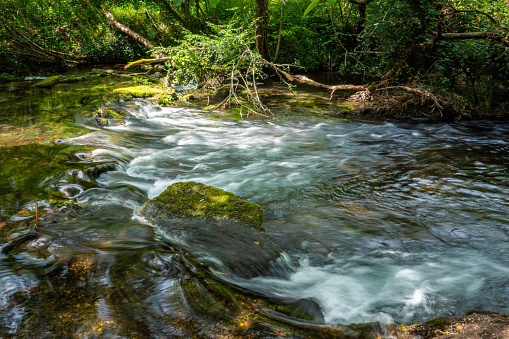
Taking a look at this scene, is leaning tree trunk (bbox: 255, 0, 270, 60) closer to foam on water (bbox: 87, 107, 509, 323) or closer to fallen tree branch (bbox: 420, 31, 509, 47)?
foam on water (bbox: 87, 107, 509, 323)

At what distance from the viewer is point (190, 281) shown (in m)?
2.80

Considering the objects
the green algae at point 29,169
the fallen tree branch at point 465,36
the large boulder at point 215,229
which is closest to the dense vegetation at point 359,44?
the fallen tree branch at point 465,36

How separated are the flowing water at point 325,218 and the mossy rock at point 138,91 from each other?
3.08 meters

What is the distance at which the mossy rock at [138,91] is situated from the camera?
11.9 meters

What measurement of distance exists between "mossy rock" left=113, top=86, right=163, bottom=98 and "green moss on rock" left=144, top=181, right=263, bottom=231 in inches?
338

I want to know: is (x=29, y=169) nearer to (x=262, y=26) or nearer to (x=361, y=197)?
(x=361, y=197)

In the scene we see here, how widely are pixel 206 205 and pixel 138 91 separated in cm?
944

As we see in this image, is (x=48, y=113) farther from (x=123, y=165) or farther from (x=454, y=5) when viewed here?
(x=454, y=5)

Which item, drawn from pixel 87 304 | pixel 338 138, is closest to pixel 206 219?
pixel 87 304

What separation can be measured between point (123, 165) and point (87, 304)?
163 inches

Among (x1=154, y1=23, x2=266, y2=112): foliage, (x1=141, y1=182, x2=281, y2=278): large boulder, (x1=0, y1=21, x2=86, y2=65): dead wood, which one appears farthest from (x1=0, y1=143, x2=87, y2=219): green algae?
(x1=0, y1=21, x2=86, y2=65): dead wood

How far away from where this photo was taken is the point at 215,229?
372 cm

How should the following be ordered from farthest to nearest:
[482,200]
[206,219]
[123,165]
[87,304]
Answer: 1. [123,165]
2. [482,200]
3. [206,219]
4. [87,304]

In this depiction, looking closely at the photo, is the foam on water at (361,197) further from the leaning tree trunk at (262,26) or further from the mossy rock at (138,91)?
the leaning tree trunk at (262,26)
